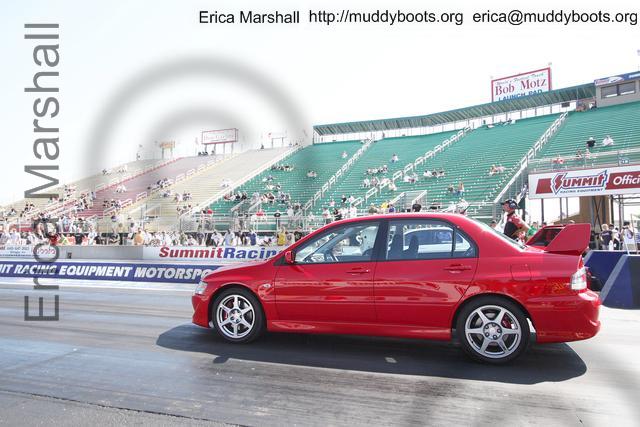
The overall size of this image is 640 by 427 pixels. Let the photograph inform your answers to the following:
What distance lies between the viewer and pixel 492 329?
4.61 meters

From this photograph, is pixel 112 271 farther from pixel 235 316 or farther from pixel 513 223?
pixel 513 223

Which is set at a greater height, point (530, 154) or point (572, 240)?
point (530, 154)

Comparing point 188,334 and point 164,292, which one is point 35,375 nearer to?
point 188,334

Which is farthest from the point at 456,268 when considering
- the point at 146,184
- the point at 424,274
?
the point at 146,184

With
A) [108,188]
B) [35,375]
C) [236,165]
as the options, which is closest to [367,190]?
[236,165]

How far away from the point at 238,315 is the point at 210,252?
14127mm

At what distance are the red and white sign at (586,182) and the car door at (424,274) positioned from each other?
1586cm

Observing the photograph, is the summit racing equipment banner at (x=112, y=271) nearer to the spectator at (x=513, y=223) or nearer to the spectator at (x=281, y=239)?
the spectator at (x=513, y=223)

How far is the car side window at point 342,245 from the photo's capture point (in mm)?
5113

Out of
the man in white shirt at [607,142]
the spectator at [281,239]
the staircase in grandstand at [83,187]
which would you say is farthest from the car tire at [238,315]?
the staircase in grandstand at [83,187]

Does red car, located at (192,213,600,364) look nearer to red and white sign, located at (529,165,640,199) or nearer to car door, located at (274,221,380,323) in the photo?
car door, located at (274,221,380,323)

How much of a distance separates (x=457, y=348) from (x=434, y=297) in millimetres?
912

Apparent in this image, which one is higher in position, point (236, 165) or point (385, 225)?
point (236, 165)

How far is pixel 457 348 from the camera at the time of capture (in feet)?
17.1
